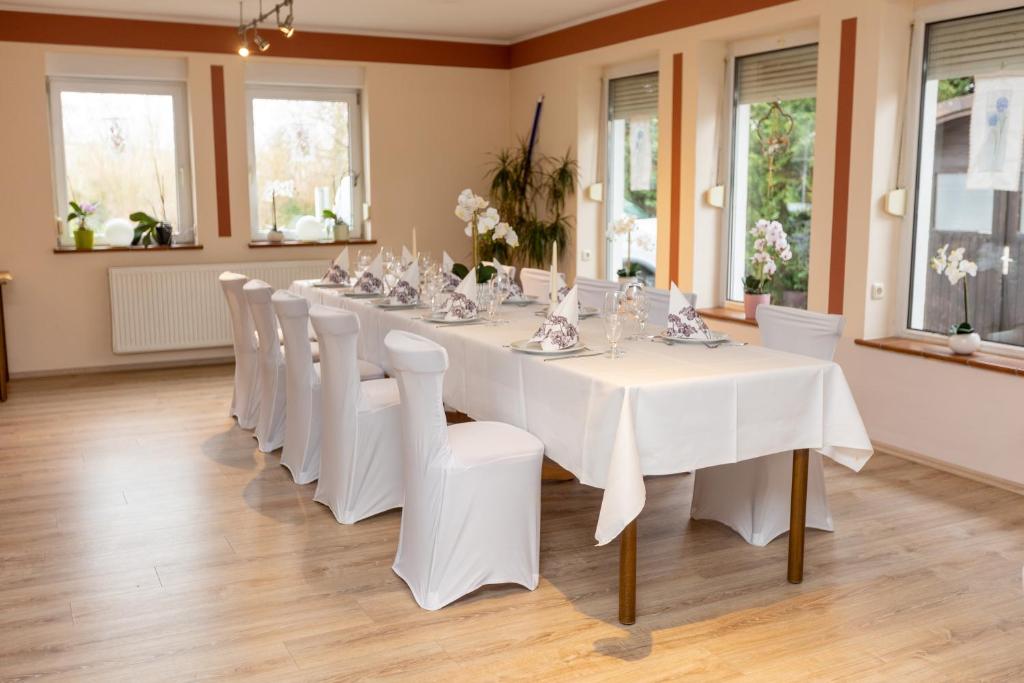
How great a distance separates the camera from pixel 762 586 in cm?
356

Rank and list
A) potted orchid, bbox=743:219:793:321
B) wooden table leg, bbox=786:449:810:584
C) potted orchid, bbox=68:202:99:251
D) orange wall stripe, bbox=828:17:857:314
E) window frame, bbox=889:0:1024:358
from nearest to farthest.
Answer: wooden table leg, bbox=786:449:810:584 → window frame, bbox=889:0:1024:358 → orange wall stripe, bbox=828:17:857:314 → potted orchid, bbox=743:219:793:321 → potted orchid, bbox=68:202:99:251

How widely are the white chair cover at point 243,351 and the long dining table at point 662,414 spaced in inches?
85.5

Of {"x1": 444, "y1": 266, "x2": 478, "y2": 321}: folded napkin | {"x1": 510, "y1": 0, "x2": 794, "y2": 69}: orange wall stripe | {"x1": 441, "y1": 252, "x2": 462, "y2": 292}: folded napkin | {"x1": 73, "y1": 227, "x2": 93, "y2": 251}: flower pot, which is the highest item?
{"x1": 510, "y1": 0, "x2": 794, "y2": 69}: orange wall stripe

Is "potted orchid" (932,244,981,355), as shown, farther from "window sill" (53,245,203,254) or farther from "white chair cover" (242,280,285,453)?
"window sill" (53,245,203,254)

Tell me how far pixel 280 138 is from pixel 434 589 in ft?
19.1

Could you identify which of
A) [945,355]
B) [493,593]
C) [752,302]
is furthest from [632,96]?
[493,593]

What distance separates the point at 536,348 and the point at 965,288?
2657mm

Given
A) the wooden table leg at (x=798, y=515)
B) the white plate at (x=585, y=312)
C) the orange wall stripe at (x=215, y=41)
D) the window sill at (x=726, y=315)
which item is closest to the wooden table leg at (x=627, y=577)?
the wooden table leg at (x=798, y=515)

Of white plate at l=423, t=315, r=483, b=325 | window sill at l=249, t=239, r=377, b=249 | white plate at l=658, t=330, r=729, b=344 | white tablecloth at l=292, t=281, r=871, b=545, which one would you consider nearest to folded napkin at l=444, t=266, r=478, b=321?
white plate at l=423, t=315, r=483, b=325

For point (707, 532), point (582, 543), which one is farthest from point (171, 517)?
point (707, 532)

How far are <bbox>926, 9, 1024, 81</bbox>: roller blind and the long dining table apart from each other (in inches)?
95.0

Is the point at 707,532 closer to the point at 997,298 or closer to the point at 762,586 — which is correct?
the point at 762,586

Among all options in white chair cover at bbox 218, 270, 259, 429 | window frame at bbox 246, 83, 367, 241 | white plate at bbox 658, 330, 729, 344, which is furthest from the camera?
window frame at bbox 246, 83, 367, 241

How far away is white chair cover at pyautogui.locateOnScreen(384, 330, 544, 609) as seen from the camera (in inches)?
131
